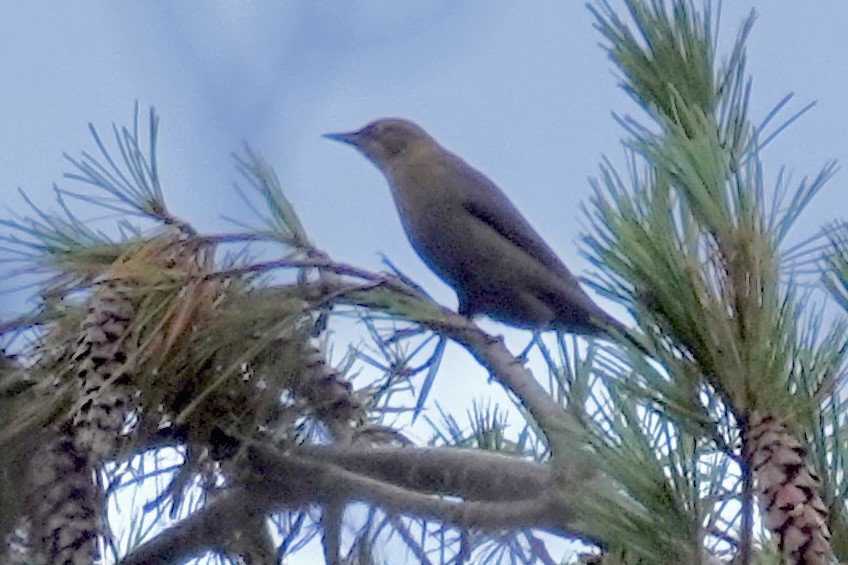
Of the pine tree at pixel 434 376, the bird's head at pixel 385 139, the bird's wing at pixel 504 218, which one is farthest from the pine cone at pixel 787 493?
the bird's head at pixel 385 139

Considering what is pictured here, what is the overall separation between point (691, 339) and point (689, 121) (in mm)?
134

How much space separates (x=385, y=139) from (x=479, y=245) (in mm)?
474

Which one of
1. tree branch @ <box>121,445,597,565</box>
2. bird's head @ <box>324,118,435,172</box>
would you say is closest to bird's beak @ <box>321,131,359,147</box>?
bird's head @ <box>324,118,435,172</box>

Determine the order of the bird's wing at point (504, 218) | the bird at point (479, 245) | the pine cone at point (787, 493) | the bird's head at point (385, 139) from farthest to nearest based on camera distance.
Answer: the bird's head at point (385, 139) < the bird's wing at point (504, 218) < the bird at point (479, 245) < the pine cone at point (787, 493)

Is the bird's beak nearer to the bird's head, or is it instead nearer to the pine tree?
the bird's head

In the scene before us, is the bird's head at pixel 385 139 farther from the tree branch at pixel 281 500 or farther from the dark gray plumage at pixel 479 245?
the tree branch at pixel 281 500

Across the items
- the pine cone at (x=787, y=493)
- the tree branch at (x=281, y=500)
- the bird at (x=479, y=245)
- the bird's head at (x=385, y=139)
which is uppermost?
the bird's head at (x=385, y=139)

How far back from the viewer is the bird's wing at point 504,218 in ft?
6.24

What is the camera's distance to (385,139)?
7.64ft

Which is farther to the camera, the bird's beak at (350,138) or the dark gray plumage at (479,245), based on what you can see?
the bird's beak at (350,138)

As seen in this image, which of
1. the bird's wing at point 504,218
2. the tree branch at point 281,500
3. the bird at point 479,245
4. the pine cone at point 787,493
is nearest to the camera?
the pine cone at point 787,493

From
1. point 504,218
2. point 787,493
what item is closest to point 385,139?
point 504,218

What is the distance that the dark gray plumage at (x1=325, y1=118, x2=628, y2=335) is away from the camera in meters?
1.74

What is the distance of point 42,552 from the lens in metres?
1.04
